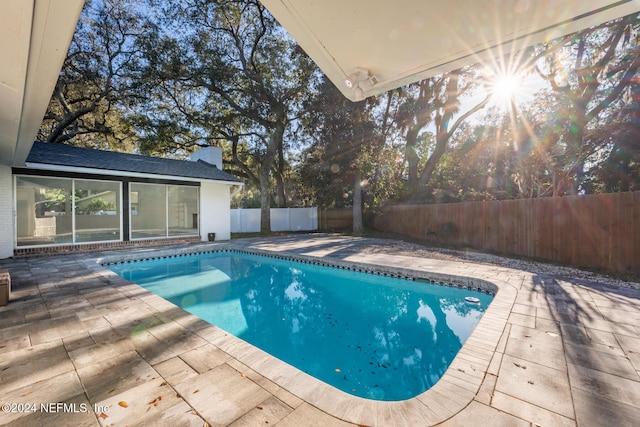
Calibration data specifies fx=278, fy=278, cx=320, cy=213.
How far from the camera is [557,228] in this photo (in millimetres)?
6875

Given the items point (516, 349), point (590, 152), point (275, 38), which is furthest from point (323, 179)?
point (516, 349)

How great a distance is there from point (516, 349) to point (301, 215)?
1456 cm

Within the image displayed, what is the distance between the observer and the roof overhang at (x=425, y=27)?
1.45m

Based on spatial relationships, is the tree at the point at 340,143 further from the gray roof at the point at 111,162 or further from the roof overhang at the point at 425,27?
the roof overhang at the point at 425,27

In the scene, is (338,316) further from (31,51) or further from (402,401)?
(31,51)

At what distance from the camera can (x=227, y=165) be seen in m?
18.0

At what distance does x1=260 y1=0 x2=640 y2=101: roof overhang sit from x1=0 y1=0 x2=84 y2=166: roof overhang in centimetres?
142

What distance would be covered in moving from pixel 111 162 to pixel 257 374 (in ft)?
31.2

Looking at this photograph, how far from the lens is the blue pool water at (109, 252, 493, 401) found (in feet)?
9.98

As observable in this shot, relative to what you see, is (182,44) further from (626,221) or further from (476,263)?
(626,221)

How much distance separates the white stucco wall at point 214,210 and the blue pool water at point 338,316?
3.22 metres

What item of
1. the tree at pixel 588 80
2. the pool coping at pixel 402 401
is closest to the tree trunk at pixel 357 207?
the tree at pixel 588 80

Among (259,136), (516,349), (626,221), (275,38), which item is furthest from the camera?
(259,136)

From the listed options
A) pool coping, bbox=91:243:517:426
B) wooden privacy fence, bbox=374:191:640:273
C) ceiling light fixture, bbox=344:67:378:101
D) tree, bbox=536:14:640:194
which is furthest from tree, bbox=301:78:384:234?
ceiling light fixture, bbox=344:67:378:101
